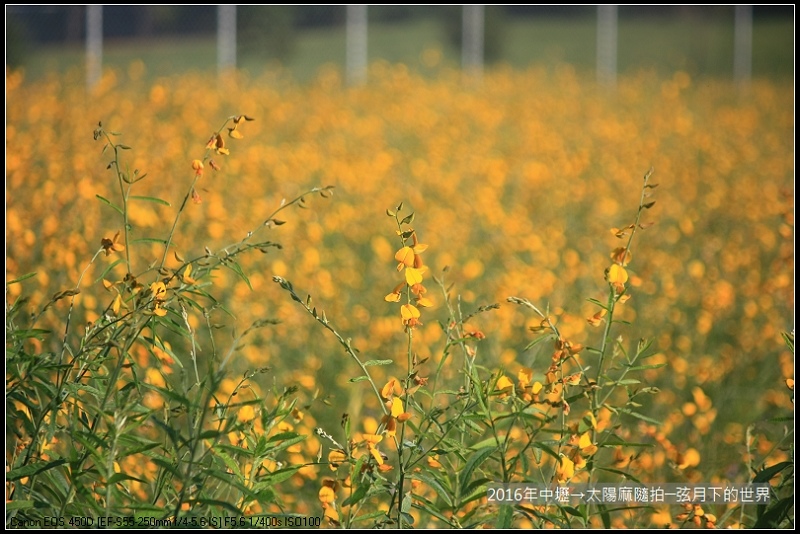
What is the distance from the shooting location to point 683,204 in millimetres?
5418

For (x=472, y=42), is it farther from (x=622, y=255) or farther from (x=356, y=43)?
(x=622, y=255)

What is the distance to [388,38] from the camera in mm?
13258

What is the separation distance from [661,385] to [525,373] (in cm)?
183

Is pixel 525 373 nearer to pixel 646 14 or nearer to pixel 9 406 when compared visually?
pixel 9 406

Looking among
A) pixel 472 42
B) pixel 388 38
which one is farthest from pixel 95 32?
pixel 388 38

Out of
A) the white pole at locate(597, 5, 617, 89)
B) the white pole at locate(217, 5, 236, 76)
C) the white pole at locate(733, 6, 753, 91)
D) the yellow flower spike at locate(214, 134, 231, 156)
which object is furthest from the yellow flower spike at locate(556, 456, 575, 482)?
the white pole at locate(733, 6, 753, 91)

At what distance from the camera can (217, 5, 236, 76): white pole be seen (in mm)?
10016

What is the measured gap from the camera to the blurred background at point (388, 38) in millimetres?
9656

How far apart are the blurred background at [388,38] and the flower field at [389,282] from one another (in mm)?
2563

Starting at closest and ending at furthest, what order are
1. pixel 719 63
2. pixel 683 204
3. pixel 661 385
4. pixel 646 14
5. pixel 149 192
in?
pixel 661 385, pixel 149 192, pixel 683 204, pixel 719 63, pixel 646 14

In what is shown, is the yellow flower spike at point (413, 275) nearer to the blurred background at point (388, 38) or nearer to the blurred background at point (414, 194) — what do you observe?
the blurred background at point (414, 194)

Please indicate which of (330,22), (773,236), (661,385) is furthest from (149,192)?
(330,22)

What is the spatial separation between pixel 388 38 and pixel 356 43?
271 centimetres

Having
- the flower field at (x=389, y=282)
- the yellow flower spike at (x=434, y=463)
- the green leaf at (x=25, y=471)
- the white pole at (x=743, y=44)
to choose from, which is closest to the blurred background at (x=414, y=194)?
the flower field at (x=389, y=282)
